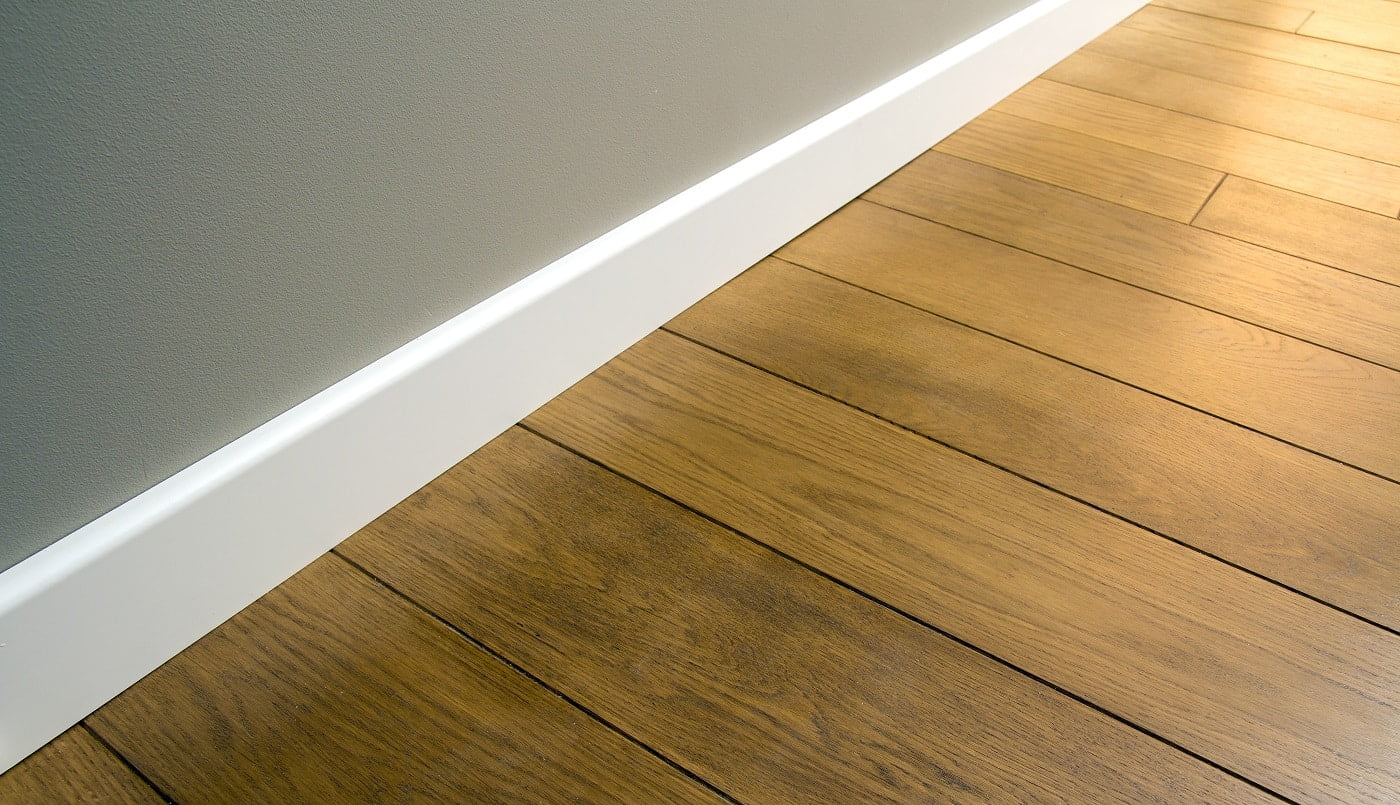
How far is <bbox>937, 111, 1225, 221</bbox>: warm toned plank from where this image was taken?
141 cm

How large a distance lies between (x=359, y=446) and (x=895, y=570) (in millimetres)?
437

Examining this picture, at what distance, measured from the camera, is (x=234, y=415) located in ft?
2.63

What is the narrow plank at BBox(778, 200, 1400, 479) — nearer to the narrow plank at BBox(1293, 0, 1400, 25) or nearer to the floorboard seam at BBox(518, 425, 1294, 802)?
the floorboard seam at BBox(518, 425, 1294, 802)

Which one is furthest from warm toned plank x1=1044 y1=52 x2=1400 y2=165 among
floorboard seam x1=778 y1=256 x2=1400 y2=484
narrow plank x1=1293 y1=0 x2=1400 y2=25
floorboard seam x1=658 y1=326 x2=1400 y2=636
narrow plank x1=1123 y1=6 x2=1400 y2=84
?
floorboard seam x1=658 y1=326 x2=1400 y2=636

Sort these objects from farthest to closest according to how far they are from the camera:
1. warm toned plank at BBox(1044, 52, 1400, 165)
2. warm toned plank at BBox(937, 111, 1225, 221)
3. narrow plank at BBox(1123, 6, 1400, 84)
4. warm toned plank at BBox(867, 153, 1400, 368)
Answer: narrow plank at BBox(1123, 6, 1400, 84)
warm toned plank at BBox(1044, 52, 1400, 165)
warm toned plank at BBox(937, 111, 1225, 221)
warm toned plank at BBox(867, 153, 1400, 368)

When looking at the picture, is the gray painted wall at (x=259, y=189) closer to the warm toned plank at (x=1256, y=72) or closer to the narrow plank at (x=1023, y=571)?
the narrow plank at (x=1023, y=571)

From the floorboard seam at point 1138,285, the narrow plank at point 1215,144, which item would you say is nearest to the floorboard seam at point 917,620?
the floorboard seam at point 1138,285

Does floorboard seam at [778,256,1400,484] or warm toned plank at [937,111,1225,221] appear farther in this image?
warm toned plank at [937,111,1225,221]

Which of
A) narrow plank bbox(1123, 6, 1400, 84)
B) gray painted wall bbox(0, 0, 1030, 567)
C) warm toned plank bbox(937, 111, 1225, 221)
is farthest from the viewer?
narrow plank bbox(1123, 6, 1400, 84)

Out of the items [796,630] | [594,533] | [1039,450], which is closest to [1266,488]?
[1039,450]

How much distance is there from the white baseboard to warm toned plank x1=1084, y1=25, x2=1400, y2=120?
28.8 inches

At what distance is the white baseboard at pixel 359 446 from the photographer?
0.74 metres

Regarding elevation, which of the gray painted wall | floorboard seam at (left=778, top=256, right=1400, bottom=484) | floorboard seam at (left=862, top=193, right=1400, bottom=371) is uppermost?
the gray painted wall

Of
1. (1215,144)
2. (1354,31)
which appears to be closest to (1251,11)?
(1354,31)
